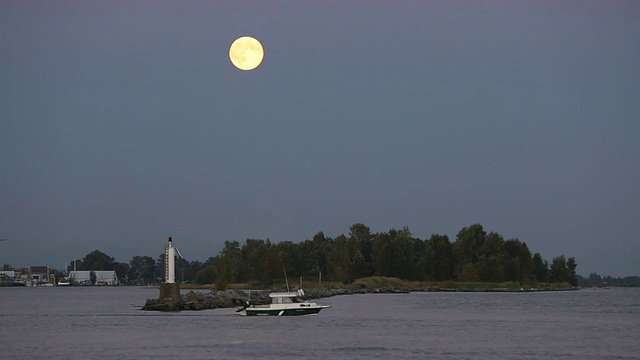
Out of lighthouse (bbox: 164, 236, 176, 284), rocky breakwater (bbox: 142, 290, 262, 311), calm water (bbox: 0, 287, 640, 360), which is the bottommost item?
calm water (bbox: 0, 287, 640, 360)

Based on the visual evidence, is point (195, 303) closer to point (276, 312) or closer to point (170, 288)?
point (170, 288)

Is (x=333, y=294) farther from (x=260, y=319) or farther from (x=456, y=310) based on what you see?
(x=260, y=319)

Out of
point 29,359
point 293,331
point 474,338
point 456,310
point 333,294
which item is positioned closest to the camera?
point 29,359

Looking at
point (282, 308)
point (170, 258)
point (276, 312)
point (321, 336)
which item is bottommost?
point (321, 336)

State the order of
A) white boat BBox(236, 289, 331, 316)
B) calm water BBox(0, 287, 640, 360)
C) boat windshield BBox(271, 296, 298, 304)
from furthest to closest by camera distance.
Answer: boat windshield BBox(271, 296, 298, 304)
white boat BBox(236, 289, 331, 316)
calm water BBox(0, 287, 640, 360)

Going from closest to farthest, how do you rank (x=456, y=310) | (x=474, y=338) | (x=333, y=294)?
(x=474, y=338) < (x=456, y=310) < (x=333, y=294)

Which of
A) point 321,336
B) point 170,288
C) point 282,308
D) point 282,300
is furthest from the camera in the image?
point 170,288

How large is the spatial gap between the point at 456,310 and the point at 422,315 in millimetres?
14693

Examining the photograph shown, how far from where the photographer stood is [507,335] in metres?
74.8

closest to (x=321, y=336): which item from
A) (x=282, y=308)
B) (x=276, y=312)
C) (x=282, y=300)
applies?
(x=282, y=308)

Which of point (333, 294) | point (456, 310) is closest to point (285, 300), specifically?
point (456, 310)

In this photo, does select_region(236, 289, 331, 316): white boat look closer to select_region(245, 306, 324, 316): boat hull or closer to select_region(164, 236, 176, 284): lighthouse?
select_region(245, 306, 324, 316): boat hull

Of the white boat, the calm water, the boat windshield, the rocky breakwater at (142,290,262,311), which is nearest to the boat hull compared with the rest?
the white boat

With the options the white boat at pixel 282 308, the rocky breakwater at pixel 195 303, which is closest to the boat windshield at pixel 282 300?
the white boat at pixel 282 308
